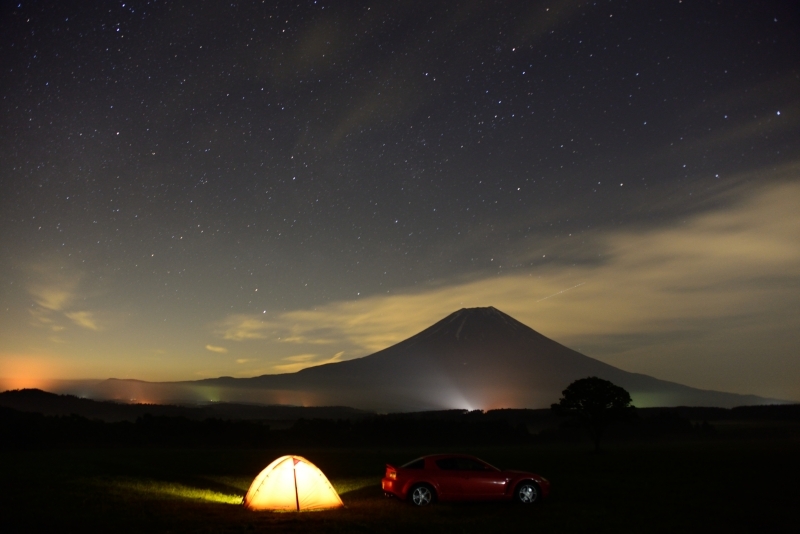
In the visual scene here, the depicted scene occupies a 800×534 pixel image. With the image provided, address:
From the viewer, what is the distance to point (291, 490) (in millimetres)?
18094

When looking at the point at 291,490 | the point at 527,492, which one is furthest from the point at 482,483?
the point at 291,490

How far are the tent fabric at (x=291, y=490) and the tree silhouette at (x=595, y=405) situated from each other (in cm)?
3648

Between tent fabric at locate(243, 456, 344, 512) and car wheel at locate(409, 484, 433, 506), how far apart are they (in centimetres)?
237

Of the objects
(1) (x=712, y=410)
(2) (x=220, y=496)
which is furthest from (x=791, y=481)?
(1) (x=712, y=410)

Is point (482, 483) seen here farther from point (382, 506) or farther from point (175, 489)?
point (175, 489)

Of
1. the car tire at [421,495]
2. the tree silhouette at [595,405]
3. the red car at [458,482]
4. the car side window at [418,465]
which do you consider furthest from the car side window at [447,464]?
the tree silhouette at [595,405]

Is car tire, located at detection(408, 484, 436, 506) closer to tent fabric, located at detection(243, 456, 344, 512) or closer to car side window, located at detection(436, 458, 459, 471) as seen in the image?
car side window, located at detection(436, 458, 459, 471)

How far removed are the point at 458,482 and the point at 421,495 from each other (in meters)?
1.09

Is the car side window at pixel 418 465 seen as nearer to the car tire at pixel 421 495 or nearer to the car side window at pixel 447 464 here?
the car side window at pixel 447 464

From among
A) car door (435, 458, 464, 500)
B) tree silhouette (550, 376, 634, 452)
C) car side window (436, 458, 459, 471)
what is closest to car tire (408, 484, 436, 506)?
car door (435, 458, 464, 500)

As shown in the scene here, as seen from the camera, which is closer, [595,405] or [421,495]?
[421,495]

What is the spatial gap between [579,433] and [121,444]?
6104 cm

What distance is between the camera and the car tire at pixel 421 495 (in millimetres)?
17328

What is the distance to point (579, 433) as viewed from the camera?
9069 centimetres
